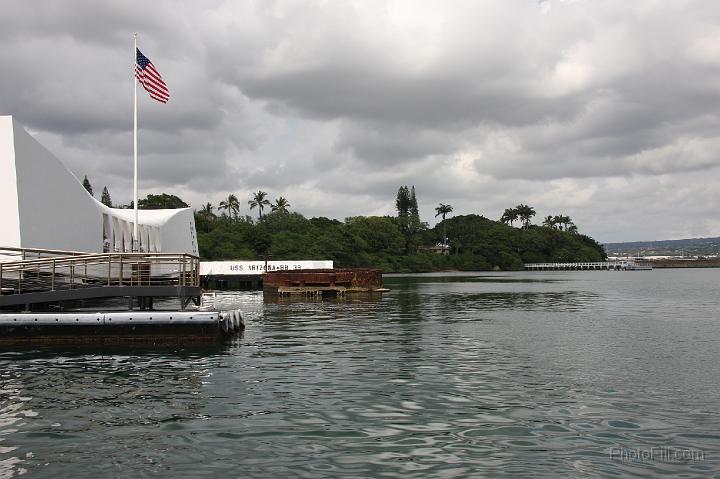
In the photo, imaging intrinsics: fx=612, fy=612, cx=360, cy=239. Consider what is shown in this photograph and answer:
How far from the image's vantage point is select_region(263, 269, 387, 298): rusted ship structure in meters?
55.9

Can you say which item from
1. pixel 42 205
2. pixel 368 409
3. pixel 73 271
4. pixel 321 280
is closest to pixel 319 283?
pixel 321 280

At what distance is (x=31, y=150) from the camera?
33.0 metres

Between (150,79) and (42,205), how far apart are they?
9.64 meters

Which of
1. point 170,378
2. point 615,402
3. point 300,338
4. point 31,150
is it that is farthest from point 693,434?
point 31,150

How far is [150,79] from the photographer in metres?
30.8

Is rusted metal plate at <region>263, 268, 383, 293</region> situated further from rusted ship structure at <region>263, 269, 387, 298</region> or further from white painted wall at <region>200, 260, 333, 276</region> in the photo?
white painted wall at <region>200, 260, 333, 276</region>

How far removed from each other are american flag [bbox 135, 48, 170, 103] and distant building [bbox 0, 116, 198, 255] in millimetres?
7523

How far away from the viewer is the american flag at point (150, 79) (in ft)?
99.3

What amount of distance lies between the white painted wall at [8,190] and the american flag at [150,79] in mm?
7586

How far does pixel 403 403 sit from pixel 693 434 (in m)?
5.38

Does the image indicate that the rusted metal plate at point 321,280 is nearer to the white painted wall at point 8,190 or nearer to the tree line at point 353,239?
the white painted wall at point 8,190

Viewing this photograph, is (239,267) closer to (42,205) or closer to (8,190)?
(42,205)

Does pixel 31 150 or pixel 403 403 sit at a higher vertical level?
pixel 31 150

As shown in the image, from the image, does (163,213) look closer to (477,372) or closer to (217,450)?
(477,372)
